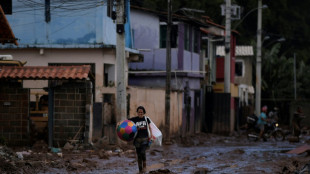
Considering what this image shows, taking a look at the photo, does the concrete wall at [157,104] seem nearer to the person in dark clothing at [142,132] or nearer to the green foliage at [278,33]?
the person in dark clothing at [142,132]

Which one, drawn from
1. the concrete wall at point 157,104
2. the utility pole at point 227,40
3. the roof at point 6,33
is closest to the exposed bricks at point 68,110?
the roof at point 6,33

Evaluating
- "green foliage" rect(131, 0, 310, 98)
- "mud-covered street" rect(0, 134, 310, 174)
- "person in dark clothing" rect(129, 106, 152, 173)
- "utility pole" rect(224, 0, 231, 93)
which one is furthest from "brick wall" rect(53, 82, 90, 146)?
"green foliage" rect(131, 0, 310, 98)

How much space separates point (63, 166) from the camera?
56.5 feet

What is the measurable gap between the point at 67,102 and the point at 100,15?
21.3 feet

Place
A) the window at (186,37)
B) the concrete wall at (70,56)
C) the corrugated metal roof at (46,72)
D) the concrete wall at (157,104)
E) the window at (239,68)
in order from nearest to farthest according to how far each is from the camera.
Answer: the corrugated metal roof at (46,72)
the concrete wall at (157,104)
the concrete wall at (70,56)
the window at (186,37)
the window at (239,68)

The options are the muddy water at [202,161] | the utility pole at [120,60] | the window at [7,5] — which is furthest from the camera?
the window at [7,5]

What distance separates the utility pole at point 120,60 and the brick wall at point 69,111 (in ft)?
4.54

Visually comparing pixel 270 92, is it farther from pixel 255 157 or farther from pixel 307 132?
pixel 255 157

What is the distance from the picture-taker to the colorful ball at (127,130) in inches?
637

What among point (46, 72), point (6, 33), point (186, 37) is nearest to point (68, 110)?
point (46, 72)

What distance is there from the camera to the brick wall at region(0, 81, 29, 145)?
22406mm

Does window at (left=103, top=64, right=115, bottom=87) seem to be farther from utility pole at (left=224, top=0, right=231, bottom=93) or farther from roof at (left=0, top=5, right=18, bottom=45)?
roof at (left=0, top=5, right=18, bottom=45)

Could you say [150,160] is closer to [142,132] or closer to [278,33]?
[142,132]

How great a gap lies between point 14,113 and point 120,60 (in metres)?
4.00
